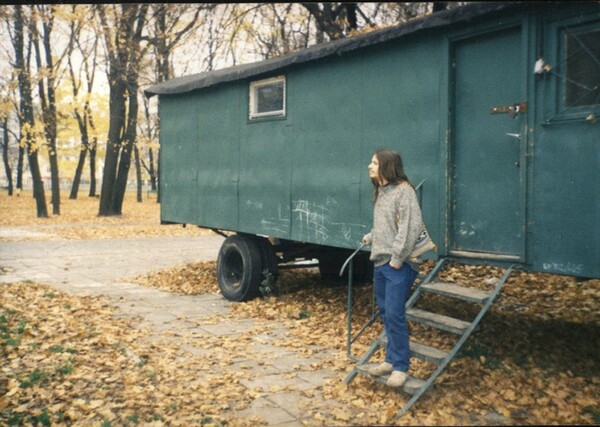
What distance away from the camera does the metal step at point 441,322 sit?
5.07 meters

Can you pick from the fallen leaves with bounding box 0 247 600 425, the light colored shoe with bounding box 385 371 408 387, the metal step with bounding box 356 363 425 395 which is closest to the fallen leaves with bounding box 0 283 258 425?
the fallen leaves with bounding box 0 247 600 425

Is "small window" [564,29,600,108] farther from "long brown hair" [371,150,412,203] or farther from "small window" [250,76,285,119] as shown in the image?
"small window" [250,76,285,119]

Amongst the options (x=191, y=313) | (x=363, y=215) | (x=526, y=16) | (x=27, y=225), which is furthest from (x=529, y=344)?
(x=27, y=225)

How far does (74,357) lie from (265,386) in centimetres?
217

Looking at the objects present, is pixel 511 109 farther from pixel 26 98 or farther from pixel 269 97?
pixel 26 98

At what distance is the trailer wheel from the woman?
4.14 metres

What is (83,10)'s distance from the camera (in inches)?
850

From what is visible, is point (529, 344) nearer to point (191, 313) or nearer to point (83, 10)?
point (191, 313)

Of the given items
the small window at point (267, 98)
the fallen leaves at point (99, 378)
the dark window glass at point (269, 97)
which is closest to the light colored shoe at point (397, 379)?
the fallen leaves at point (99, 378)

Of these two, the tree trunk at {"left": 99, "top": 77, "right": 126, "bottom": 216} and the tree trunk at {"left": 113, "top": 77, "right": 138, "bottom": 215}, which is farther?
the tree trunk at {"left": 113, "top": 77, "right": 138, "bottom": 215}

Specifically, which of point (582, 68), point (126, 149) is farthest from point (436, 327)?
point (126, 149)

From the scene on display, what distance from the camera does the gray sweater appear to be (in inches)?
187

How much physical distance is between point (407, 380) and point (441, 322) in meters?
0.70

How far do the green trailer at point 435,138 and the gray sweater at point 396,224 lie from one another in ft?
3.58
